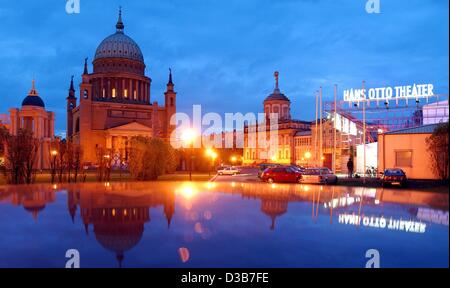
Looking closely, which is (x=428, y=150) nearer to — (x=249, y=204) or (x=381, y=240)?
(x=249, y=204)

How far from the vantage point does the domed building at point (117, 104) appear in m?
90.6

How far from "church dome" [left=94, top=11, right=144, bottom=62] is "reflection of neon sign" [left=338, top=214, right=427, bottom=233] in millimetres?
98101

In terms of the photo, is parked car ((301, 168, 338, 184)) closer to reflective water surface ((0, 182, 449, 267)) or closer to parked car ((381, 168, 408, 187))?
parked car ((381, 168, 408, 187))

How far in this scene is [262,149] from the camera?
9325cm

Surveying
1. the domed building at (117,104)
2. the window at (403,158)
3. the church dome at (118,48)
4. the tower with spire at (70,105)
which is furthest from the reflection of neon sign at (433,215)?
the tower with spire at (70,105)

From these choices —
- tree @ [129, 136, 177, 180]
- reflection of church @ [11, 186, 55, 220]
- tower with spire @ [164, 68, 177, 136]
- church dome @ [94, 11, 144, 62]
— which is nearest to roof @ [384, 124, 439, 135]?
tree @ [129, 136, 177, 180]

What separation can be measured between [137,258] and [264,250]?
10.1ft

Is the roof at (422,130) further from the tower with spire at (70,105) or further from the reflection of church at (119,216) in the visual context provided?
the tower with spire at (70,105)

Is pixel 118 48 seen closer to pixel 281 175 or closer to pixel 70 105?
pixel 70 105

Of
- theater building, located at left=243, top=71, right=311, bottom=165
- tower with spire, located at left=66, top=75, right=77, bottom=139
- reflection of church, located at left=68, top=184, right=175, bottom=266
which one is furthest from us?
tower with spire, located at left=66, top=75, right=77, bottom=139

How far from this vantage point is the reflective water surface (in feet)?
27.6
